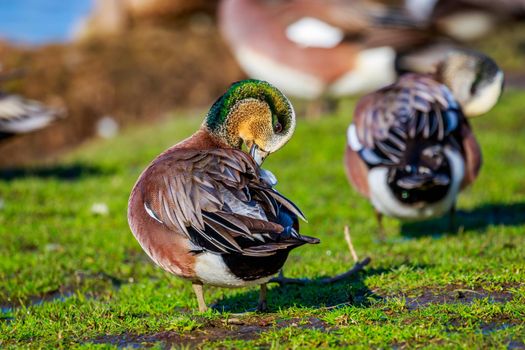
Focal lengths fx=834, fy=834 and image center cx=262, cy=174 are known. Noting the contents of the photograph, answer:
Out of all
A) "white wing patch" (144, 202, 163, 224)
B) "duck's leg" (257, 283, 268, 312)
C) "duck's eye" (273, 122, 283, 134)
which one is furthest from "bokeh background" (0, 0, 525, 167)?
"duck's leg" (257, 283, 268, 312)

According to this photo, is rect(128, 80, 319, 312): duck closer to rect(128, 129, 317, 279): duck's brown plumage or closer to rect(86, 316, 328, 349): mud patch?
rect(128, 129, 317, 279): duck's brown plumage

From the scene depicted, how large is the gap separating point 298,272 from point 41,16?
86.1 feet

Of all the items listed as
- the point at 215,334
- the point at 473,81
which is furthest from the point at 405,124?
the point at 215,334

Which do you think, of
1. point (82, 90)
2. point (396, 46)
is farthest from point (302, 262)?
point (82, 90)

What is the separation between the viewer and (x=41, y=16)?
30.0m

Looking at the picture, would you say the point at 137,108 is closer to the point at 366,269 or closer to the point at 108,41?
the point at 108,41

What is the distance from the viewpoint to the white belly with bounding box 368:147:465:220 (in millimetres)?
6344

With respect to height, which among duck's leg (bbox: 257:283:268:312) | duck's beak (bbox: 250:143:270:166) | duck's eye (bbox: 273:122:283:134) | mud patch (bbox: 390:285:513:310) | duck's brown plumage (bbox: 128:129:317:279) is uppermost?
duck's eye (bbox: 273:122:283:134)

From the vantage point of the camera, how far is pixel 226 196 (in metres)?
4.21

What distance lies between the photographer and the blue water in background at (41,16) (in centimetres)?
2755

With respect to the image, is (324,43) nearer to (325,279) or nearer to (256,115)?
(325,279)

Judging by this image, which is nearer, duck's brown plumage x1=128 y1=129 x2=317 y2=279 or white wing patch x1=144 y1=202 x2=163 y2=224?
duck's brown plumage x1=128 y1=129 x2=317 y2=279

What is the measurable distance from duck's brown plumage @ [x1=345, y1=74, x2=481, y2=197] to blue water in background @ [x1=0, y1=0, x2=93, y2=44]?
2070 cm

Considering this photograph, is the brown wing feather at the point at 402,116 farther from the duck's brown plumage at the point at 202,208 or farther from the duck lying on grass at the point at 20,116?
the duck lying on grass at the point at 20,116
